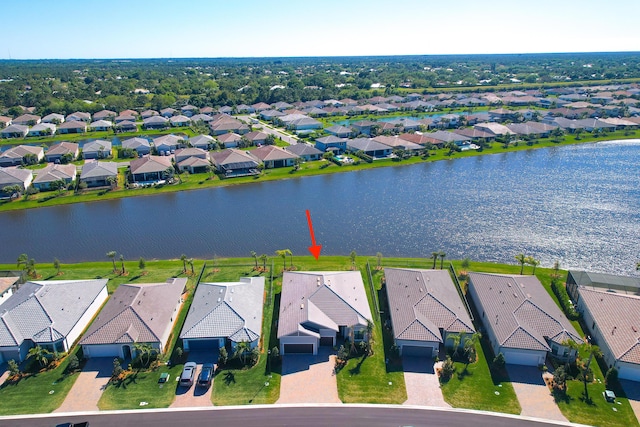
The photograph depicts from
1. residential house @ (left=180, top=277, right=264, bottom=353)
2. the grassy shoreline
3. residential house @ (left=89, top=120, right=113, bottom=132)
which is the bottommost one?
residential house @ (left=180, top=277, right=264, bottom=353)

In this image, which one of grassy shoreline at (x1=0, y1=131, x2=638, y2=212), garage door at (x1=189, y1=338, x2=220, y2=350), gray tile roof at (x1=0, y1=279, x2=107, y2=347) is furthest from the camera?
grassy shoreline at (x1=0, y1=131, x2=638, y2=212)

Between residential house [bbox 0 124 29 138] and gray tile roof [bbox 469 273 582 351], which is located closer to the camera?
gray tile roof [bbox 469 273 582 351]

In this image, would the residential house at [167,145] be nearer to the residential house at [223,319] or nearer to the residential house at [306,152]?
the residential house at [306,152]

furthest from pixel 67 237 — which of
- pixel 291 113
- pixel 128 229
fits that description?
pixel 291 113

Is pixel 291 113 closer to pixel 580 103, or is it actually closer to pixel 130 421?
pixel 580 103

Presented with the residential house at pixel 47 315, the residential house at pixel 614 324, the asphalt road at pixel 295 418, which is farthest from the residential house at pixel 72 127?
the residential house at pixel 614 324

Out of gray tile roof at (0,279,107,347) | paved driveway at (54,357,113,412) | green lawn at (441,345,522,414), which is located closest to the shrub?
green lawn at (441,345,522,414)

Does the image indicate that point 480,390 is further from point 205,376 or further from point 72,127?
point 72,127

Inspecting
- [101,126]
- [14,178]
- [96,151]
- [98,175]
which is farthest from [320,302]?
[101,126]

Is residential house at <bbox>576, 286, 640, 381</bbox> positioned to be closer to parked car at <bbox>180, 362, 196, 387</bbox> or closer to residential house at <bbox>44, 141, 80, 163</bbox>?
parked car at <bbox>180, 362, 196, 387</bbox>
